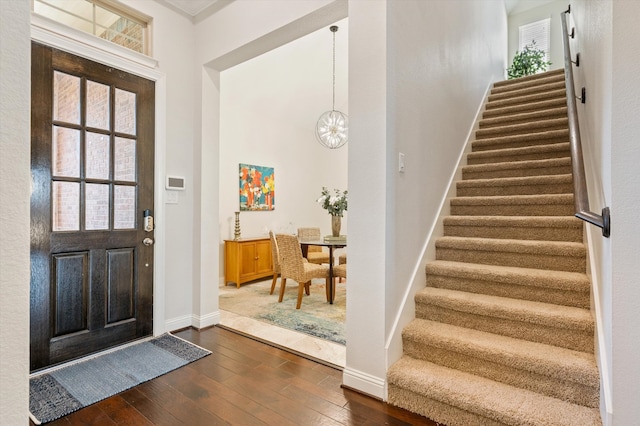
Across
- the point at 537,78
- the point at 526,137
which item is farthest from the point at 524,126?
the point at 537,78

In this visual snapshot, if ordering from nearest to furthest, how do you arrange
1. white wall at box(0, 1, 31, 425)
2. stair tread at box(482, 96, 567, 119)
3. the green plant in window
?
white wall at box(0, 1, 31, 425)
stair tread at box(482, 96, 567, 119)
the green plant in window

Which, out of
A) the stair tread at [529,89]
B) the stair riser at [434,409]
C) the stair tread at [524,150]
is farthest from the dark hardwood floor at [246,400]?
the stair tread at [529,89]

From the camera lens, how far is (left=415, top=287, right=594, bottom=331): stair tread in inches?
74.5

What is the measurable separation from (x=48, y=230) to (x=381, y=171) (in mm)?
2394

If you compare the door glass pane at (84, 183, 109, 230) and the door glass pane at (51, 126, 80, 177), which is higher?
the door glass pane at (51, 126, 80, 177)

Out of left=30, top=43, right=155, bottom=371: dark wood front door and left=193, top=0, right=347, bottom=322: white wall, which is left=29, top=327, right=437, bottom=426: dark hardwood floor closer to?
left=30, top=43, right=155, bottom=371: dark wood front door

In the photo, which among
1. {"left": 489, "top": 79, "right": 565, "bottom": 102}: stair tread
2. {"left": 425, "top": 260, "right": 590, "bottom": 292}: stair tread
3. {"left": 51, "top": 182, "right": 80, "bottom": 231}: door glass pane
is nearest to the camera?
{"left": 425, "top": 260, "right": 590, "bottom": 292}: stair tread

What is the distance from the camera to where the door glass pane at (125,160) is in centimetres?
277

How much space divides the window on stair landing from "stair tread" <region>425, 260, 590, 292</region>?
263 inches

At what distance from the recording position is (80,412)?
1.91 meters

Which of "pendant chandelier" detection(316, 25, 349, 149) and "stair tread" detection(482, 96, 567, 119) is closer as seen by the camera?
"stair tread" detection(482, 96, 567, 119)

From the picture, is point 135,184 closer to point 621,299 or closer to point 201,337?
point 201,337

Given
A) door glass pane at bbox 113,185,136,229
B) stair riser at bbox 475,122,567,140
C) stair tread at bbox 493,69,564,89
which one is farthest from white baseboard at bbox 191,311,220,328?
stair tread at bbox 493,69,564,89

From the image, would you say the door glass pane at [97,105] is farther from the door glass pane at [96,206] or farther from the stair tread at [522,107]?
the stair tread at [522,107]
